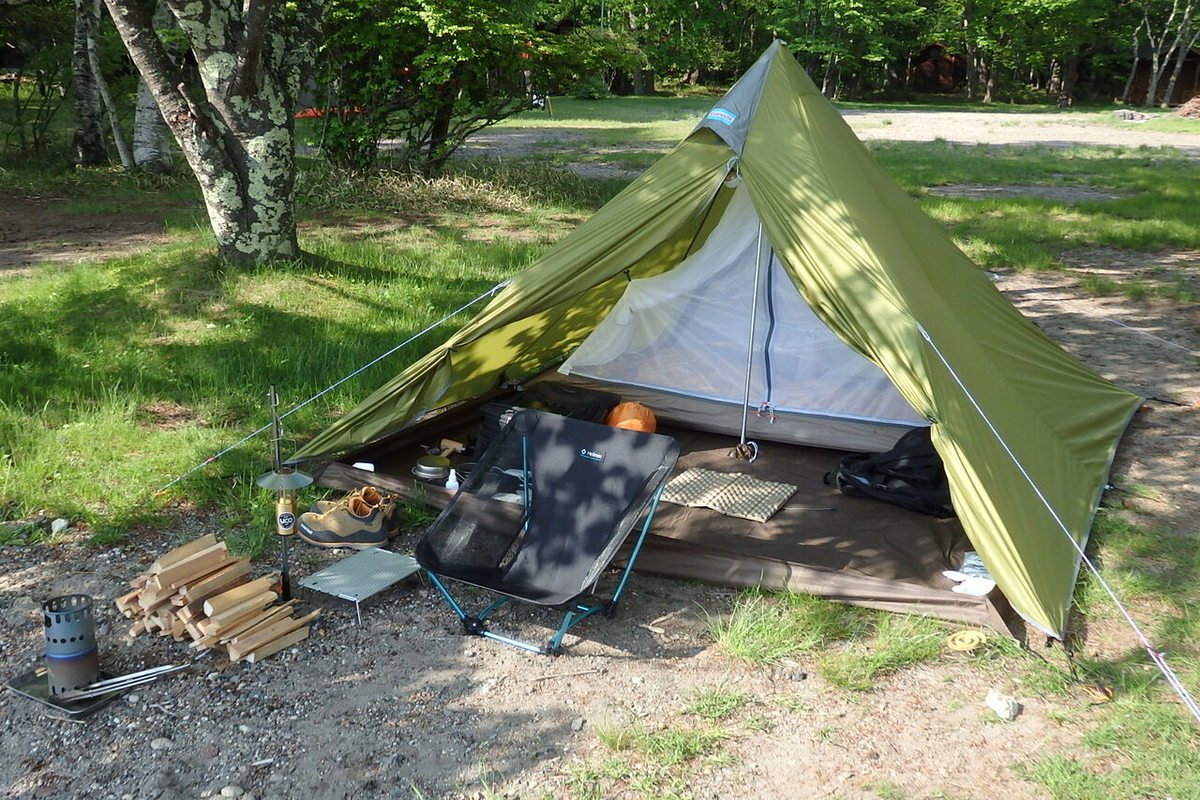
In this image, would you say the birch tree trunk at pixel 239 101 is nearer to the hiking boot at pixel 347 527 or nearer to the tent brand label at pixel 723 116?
the tent brand label at pixel 723 116

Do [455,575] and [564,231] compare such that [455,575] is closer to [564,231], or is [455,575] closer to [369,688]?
[369,688]

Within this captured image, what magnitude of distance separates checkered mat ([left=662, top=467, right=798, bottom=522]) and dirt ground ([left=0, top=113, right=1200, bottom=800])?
59 cm

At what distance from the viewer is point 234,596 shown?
3506 millimetres

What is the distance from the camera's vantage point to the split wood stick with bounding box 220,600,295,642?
11.3 ft

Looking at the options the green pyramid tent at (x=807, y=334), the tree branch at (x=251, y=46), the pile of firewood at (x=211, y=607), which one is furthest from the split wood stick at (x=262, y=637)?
the tree branch at (x=251, y=46)

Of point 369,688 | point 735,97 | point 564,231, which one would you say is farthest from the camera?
point 564,231

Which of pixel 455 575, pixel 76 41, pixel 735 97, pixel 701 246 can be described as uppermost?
pixel 76 41

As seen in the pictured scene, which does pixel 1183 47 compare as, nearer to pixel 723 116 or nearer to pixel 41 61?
pixel 41 61

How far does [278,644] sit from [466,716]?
79 centimetres

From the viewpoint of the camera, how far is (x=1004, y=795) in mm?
2816

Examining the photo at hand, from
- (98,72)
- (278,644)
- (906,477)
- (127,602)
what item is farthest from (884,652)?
(98,72)

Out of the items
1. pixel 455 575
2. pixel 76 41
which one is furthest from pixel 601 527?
pixel 76 41

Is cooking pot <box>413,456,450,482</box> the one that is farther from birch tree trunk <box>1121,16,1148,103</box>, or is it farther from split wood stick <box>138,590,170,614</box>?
birch tree trunk <box>1121,16,1148,103</box>

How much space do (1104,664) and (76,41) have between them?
1307 cm
